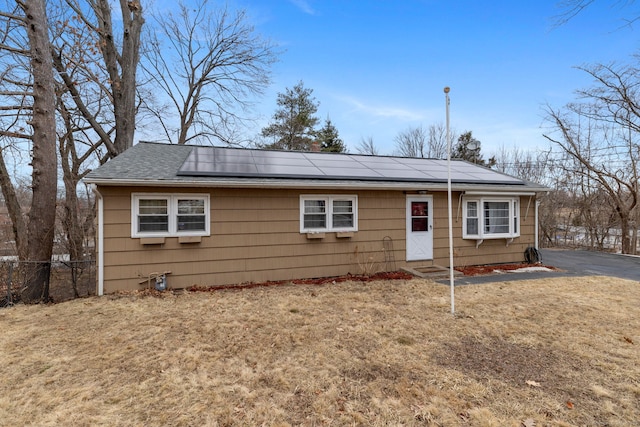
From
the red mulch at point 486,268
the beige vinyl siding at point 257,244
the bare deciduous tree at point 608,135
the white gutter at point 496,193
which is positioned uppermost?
the bare deciduous tree at point 608,135

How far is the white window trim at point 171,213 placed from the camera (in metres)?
5.67

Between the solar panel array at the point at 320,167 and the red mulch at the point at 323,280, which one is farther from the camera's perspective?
the solar panel array at the point at 320,167

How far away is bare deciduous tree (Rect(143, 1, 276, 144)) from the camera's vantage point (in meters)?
14.1

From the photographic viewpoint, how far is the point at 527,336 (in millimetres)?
3775

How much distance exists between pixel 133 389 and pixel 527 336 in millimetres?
4284

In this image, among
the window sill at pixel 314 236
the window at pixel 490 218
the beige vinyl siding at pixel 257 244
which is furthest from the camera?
the window at pixel 490 218

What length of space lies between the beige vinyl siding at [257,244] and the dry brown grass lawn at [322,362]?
77 cm

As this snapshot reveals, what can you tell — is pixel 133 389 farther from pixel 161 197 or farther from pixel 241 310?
pixel 161 197

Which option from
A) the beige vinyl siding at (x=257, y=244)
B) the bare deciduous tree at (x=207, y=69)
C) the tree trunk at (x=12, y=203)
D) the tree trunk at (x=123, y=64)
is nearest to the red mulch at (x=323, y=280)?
the beige vinyl siding at (x=257, y=244)

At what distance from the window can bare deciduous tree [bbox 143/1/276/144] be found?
1119 cm

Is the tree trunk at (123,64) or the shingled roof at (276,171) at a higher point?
the tree trunk at (123,64)

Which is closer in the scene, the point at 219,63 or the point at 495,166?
the point at 219,63

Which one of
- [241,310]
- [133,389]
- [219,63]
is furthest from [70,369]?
[219,63]

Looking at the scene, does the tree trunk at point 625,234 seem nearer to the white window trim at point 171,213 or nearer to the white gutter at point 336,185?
the white gutter at point 336,185
